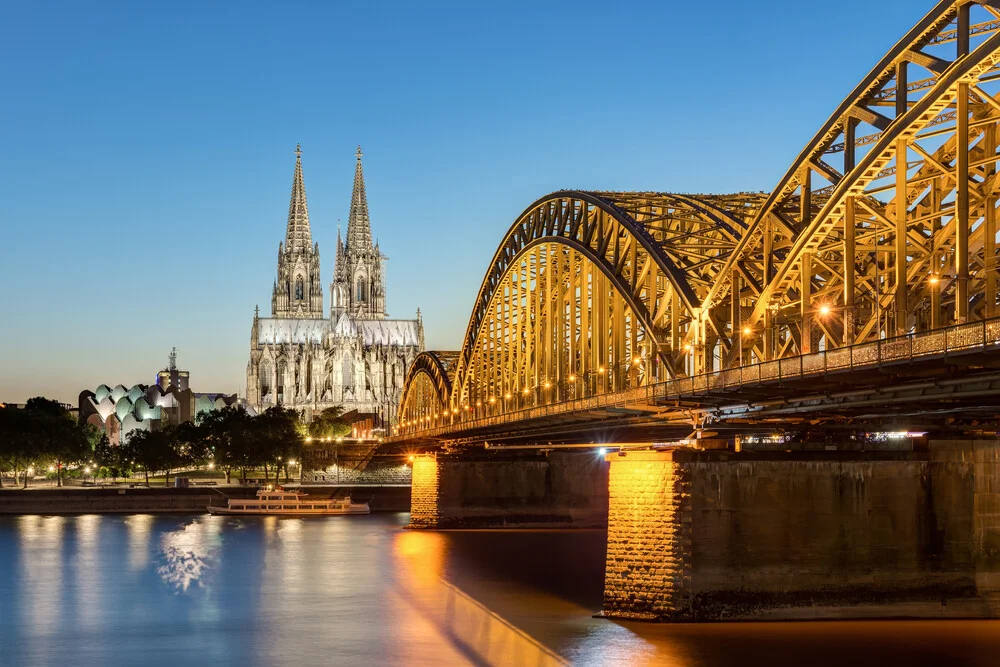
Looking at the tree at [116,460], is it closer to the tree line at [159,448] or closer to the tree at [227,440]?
the tree line at [159,448]

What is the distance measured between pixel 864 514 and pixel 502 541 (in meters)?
47.9

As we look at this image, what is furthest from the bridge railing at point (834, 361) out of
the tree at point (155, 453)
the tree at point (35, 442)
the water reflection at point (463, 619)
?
the tree at point (155, 453)

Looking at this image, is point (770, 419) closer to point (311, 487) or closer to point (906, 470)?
point (906, 470)

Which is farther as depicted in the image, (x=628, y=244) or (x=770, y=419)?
(x=628, y=244)

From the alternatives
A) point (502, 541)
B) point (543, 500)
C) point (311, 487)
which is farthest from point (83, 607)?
point (311, 487)

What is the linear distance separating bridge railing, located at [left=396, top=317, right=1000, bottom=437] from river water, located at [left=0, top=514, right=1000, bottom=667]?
7671mm

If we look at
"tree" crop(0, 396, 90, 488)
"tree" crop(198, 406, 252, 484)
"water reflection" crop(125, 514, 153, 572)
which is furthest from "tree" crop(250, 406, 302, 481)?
"water reflection" crop(125, 514, 153, 572)

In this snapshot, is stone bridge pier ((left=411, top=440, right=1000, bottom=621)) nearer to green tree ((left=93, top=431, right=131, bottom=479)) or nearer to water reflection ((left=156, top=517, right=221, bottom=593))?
water reflection ((left=156, top=517, right=221, bottom=593))

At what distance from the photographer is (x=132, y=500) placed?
134 meters

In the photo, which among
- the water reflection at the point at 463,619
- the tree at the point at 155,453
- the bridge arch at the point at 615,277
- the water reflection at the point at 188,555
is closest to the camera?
the water reflection at the point at 463,619

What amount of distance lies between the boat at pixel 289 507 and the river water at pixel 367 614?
35.3 meters

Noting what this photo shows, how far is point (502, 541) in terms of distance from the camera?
9262cm

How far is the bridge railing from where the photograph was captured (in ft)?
106

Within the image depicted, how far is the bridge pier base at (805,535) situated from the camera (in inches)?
1779
